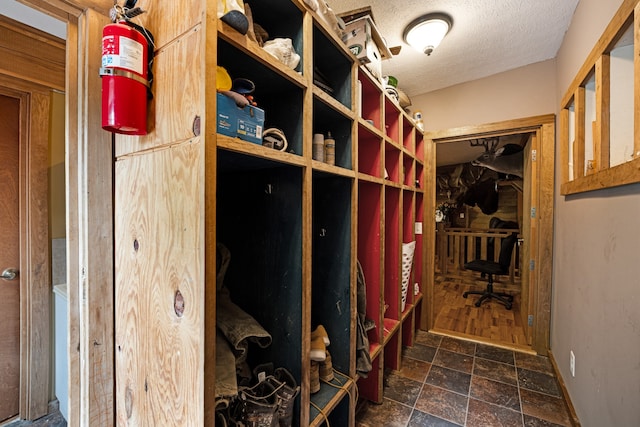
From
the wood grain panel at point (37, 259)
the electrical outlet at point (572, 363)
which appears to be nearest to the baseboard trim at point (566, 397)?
the electrical outlet at point (572, 363)

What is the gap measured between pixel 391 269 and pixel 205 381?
5.70 ft

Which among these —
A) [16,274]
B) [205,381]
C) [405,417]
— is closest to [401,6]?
[205,381]

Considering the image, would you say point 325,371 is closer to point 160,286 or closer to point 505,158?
point 160,286

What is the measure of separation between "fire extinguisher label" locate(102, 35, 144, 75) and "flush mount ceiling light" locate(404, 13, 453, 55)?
1.78m

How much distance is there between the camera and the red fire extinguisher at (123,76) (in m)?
0.73

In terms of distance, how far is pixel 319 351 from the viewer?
4.02 feet

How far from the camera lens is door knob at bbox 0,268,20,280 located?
5.16ft

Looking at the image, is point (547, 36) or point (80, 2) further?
point (547, 36)

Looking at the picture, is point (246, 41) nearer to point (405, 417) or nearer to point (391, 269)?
point (391, 269)

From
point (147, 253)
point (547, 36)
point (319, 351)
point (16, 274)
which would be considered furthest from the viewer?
point (547, 36)

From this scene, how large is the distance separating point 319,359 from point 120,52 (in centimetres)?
131

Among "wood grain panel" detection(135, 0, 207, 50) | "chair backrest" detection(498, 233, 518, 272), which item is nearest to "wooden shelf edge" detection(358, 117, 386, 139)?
"wood grain panel" detection(135, 0, 207, 50)

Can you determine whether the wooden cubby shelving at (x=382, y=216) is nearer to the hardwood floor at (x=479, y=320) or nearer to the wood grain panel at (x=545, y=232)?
the hardwood floor at (x=479, y=320)

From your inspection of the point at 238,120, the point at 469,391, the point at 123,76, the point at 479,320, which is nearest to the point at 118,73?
the point at 123,76
